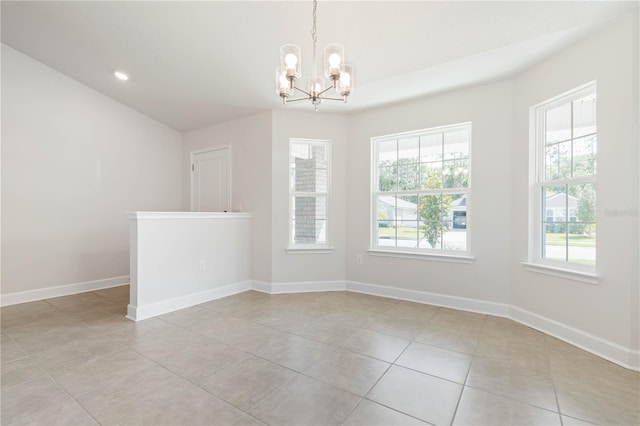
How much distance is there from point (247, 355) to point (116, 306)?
2257 millimetres

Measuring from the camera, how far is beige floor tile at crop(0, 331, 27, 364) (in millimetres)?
2234

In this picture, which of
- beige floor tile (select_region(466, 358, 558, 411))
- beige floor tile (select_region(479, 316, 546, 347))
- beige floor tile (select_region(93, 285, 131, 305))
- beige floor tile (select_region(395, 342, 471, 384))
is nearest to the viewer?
beige floor tile (select_region(466, 358, 558, 411))

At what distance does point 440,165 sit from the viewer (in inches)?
143

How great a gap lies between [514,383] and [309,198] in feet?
9.88

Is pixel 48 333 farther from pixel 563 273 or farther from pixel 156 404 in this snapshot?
pixel 563 273

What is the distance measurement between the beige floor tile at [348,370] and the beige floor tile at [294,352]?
0.23 feet

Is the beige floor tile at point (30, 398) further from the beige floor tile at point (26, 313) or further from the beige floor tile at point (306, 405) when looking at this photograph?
the beige floor tile at point (26, 313)

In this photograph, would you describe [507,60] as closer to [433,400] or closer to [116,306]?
[433,400]

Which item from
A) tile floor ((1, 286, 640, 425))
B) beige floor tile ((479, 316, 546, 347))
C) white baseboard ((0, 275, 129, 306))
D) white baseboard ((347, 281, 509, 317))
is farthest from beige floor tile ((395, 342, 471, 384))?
white baseboard ((0, 275, 129, 306))

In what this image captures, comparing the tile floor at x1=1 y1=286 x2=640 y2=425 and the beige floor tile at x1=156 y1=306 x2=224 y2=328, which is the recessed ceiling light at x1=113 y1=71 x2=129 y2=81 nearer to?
the tile floor at x1=1 y1=286 x2=640 y2=425

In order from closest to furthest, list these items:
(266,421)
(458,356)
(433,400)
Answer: (266,421) → (433,400) → (458,356)

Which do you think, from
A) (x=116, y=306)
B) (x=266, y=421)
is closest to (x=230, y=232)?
(x=116, y=306)

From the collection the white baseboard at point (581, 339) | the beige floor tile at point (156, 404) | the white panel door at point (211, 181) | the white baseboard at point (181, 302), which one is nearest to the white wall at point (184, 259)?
the white baseboard at point (181, 302)

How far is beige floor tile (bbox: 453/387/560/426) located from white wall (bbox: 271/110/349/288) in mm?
2575
